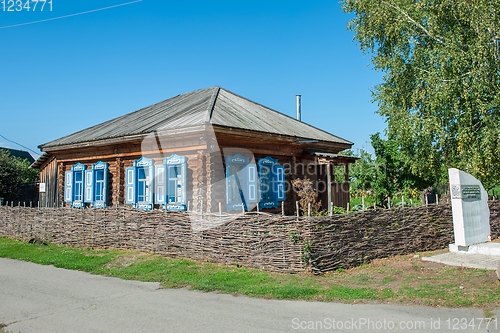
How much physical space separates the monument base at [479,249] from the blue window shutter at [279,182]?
5524 mm

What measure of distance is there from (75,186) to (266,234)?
1111cm

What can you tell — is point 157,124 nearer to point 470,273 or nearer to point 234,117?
point 234,117

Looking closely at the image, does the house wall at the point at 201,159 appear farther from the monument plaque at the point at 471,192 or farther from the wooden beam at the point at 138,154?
the monument plaque at the point at 471,192

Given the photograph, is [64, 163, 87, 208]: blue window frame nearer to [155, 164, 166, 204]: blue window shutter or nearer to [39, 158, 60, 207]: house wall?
[39, 158, 60, 207]: house wall

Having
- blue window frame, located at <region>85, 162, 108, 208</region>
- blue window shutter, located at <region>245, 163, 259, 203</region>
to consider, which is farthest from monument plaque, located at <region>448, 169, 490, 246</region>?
blue window frame, located at <region>85, 162, 108, 208</region>

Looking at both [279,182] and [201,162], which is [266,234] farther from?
[279,182]

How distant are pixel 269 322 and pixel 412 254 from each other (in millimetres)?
6480

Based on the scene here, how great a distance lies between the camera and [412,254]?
10133 millimetres

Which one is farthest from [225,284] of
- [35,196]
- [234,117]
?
[35,196]

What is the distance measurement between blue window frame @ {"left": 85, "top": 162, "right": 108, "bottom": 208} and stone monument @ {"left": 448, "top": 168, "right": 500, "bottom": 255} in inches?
487

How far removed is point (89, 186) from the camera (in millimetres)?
14992

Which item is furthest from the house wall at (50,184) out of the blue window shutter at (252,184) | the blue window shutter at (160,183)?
the blue window shutter at (252,184)

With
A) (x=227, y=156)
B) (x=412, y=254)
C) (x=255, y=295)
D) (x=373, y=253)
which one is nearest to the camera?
(x=255, y=295)

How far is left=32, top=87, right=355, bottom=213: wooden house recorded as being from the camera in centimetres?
1161
